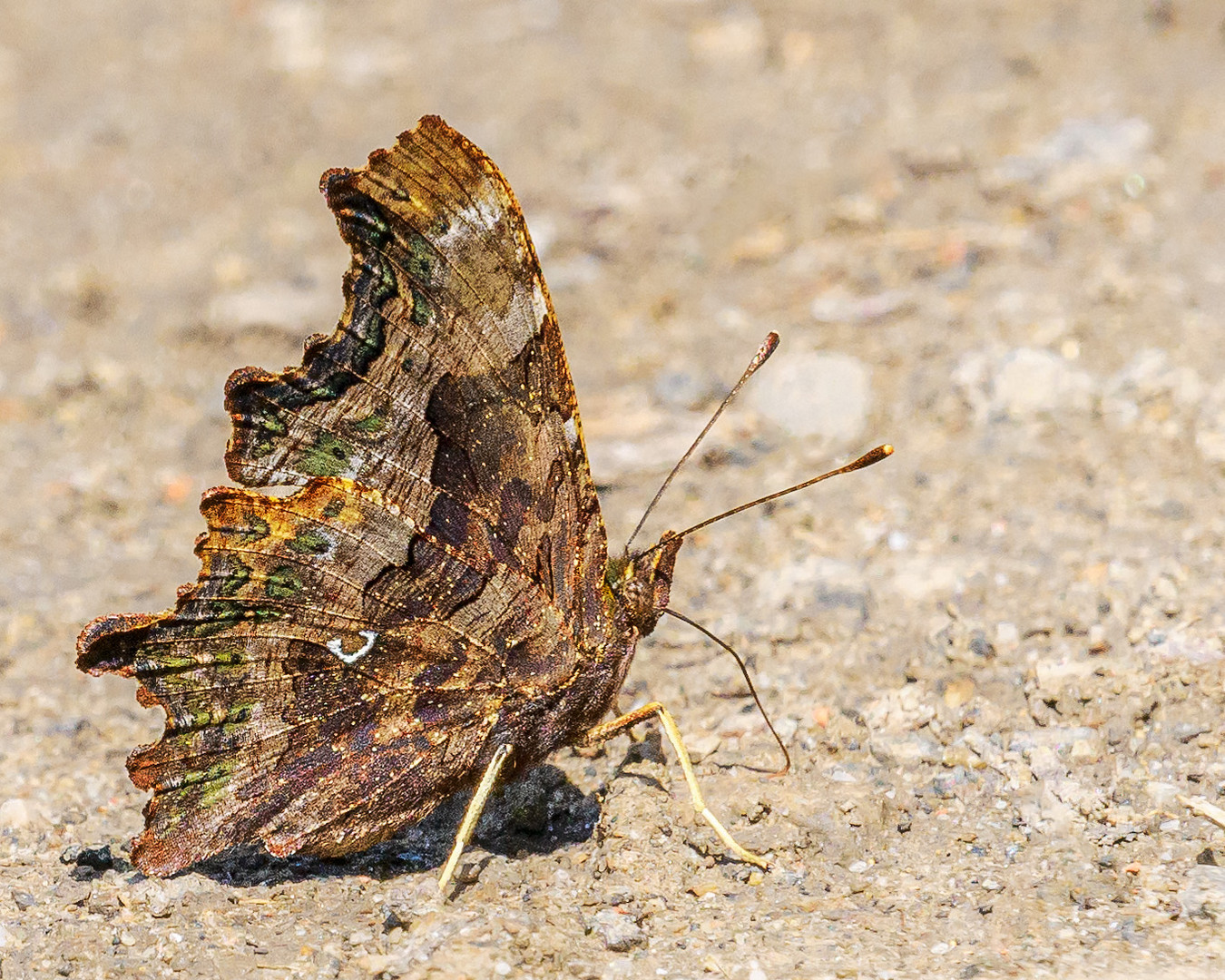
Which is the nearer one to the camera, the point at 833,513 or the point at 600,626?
the point at 600,626

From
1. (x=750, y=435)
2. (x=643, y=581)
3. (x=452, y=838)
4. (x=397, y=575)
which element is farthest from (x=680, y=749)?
(x=750, y=435)

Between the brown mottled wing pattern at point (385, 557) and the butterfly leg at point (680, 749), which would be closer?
the brown mottled wing pattern at point (385, 557)

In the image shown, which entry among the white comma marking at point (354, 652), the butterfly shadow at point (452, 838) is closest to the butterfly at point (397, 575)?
the white comma marking at point (354, 652)

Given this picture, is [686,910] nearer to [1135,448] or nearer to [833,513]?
[833,513]

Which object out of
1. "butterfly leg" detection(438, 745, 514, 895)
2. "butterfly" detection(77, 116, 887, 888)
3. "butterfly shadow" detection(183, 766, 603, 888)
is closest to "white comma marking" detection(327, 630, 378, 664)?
"butterfly" detection(77, 116, 887, 888)

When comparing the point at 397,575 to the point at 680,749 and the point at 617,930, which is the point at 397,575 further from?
the point at 617,930

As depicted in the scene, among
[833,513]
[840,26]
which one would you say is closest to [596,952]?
[833,513]

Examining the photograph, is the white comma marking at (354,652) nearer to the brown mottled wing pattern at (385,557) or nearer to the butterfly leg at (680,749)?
the brown mottled wing pattern at (385,557)
